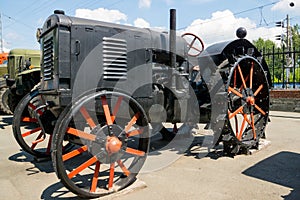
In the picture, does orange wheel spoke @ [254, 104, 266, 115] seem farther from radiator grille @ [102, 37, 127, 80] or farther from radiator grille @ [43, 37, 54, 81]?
radiator grille @ [43, 37, 54, 81]

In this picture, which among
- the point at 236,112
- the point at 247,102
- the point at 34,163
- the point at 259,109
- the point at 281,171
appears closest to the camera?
the point at 281,171

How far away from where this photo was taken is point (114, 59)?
3.38 m

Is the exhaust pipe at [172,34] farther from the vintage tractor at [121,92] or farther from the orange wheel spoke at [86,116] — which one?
the orange wheel spoke at [86,116]

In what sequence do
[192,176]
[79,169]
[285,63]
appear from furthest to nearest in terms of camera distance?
[285,63]
[192,176]
[79,169]

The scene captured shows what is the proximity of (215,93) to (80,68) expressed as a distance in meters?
2.08

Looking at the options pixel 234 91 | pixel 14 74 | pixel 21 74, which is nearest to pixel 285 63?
pixel 234 91

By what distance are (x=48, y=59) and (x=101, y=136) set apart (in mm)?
1228

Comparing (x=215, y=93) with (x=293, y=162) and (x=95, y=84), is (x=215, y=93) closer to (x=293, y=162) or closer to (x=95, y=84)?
(x=293, y=162)

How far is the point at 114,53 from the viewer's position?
11.2ft

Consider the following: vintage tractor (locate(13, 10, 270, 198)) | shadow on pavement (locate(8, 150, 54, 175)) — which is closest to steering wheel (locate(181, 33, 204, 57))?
vintage tractor (locate(13, 10, 270, 198))

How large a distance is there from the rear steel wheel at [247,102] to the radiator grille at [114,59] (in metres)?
1.67

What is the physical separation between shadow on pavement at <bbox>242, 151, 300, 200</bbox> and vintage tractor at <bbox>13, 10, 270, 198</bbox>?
1.57ft

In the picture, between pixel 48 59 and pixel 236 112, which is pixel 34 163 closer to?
pixel 48 59

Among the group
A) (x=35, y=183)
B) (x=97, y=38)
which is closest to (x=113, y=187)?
(x=35, y=183)
